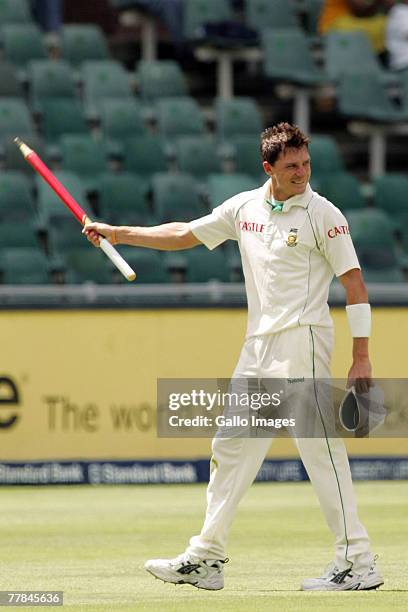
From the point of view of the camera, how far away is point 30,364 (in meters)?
12.8

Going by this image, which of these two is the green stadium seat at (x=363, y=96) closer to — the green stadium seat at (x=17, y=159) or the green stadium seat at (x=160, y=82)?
the green stadium seat at (x=160, y=82)

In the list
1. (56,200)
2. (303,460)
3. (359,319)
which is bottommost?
(56,200)

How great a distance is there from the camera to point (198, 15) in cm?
1708

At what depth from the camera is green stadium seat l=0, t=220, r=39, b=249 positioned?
13750 millimetres

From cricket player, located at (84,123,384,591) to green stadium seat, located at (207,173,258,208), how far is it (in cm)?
817

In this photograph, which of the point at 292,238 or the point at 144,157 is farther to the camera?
the point at 144,157

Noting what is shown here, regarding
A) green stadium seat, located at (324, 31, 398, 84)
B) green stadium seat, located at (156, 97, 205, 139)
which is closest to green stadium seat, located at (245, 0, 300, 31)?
green stadium seat, located at (324, 31, 398, 84)

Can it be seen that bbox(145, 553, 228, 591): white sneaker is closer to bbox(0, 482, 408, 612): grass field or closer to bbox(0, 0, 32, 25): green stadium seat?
bbox(0, 482, 408, 612): grass field

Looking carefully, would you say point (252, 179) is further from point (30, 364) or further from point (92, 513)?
point (92, 513)

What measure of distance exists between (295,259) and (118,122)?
9445mm

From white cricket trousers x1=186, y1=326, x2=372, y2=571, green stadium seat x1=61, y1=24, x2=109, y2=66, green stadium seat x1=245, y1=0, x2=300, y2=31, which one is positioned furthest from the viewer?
green stadium seat x1=245, y1=0, x2=300, y2=31

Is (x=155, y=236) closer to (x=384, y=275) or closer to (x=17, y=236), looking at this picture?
(x=17, y=236)

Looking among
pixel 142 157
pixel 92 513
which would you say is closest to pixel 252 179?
pixel 142 157

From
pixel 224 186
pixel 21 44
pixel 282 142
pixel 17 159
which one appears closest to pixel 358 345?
pixel 282 142
